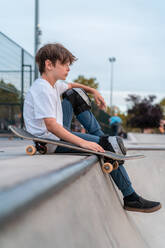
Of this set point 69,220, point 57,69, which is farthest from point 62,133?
point 69,220

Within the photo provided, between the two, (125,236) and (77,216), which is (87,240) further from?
(125,236)

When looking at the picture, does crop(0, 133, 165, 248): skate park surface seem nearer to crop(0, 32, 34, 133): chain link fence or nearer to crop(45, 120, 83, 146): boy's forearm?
crop(45, 120, 83, 146): boy's forearm

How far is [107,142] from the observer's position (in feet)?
7.34

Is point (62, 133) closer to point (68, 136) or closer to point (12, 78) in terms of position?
point (68, 136)

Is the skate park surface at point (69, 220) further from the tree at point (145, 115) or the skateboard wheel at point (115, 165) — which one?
the tree at point (145, 115)

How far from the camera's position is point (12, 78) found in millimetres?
7219

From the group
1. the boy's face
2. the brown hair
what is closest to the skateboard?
the boy's face

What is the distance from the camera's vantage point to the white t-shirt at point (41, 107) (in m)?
2.05

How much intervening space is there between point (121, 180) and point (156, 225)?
1.94ft

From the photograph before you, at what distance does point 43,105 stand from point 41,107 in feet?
0.08

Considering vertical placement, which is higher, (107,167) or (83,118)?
(83,118)

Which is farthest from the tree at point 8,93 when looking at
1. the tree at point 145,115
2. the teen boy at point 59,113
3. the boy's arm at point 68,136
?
the tree at point 145,115

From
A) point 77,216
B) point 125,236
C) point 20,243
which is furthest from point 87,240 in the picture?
point 125,236

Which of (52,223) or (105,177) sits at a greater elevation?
(52,223)
